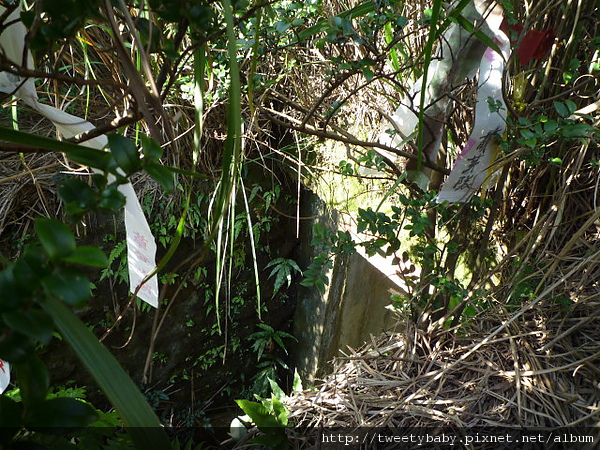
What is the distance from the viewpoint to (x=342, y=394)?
1.00 m

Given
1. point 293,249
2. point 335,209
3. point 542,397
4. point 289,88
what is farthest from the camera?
point 293,249

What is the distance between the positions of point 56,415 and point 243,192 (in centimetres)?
114

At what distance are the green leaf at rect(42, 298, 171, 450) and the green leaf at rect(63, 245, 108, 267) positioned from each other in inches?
1.5

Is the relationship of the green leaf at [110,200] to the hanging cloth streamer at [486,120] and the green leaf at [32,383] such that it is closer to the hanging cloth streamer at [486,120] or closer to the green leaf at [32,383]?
the green leaf at [32,383]

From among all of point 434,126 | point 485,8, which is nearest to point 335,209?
point 434,126

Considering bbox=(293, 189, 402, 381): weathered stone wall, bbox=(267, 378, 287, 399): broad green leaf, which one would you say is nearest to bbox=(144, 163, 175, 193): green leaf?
bbox=(267, 378, 287, 399): broad green leaf

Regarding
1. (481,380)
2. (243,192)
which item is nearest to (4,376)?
(243,192)

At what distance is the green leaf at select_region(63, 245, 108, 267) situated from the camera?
31 centimetres

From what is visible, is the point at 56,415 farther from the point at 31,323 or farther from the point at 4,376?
the point at 4,376

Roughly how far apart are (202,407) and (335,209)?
1.28m

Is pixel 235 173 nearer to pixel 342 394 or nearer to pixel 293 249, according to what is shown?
pixel 342 394

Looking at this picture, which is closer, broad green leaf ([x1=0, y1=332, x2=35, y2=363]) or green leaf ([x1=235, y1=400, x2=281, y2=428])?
broad green leaf ([x1=0, y1=332, x2=35, y2=363])

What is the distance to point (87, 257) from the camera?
32 centimetres

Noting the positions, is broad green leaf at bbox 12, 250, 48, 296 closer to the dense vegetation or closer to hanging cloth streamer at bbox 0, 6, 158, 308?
the dense vegetation
